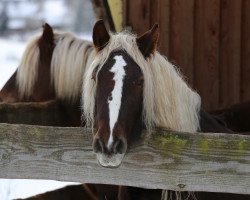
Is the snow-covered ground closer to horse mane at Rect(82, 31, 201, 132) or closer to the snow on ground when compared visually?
the snow on ground

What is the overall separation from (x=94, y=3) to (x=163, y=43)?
773mm

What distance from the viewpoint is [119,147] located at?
2.83m

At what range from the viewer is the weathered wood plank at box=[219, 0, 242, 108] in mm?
5715

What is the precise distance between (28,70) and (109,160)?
2293 mm

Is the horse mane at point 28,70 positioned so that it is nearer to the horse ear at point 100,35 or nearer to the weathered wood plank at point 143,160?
→ the horse ear at point 100,35

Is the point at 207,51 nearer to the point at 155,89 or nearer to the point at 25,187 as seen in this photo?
the point at 155,89

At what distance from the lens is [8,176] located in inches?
111

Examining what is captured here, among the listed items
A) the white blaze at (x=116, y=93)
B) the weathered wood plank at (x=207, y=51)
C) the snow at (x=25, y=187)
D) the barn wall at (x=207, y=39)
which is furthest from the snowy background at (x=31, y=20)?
the white blaze at (x=116, y=93)

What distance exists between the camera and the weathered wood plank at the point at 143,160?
2.73m

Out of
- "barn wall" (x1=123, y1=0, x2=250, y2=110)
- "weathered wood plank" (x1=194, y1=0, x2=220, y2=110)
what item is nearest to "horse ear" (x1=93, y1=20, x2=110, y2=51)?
"barn wall" (x1=123, y1=0, x2=250, y2=110)


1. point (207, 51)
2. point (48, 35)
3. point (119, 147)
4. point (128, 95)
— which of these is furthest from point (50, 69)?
point (119, 147)

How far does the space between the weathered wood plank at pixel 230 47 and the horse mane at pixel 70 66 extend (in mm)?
1525

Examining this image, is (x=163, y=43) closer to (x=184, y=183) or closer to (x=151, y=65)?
(x=151, y=65)

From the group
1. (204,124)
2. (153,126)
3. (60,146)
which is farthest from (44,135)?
(204,124)
